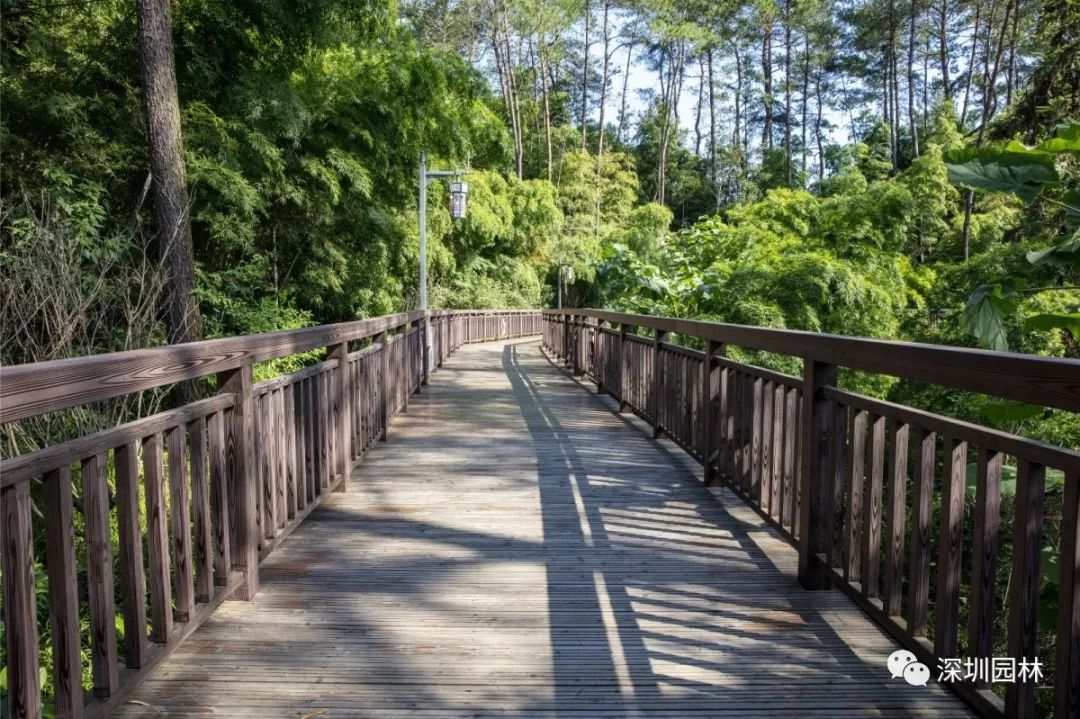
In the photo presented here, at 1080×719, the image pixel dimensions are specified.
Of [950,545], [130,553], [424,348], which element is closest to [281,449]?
[130,553]

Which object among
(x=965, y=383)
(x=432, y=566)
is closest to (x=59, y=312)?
(x=432, y=566)

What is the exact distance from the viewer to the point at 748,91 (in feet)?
164

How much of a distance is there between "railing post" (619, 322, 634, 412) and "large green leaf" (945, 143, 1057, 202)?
16.3 feet

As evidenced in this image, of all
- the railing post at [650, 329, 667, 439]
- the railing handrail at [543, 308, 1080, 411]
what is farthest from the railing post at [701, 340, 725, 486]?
the railing post at [650, 329, 667, 439]

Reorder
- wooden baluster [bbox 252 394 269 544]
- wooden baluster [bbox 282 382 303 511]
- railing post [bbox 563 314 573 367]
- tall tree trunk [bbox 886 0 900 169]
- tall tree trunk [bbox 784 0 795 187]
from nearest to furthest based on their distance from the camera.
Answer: wooden baluster [bbox 252 394 269 544], wooden baluster [bbox 282 382 303 511], railing post [bbox 563 314 573 367], tall tree trunk [bbox 886 0 900 169], tall tree trunk [bbox 784 0 795 187]

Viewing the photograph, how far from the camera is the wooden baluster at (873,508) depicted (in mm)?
2611

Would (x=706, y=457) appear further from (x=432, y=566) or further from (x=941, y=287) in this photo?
(x=941, y=287)

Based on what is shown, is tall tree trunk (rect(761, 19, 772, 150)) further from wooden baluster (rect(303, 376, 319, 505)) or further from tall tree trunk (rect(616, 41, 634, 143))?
wooden baluster (rect(303, 376, 319, 505))

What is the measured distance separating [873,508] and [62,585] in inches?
90.9

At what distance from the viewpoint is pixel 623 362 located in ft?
26.6

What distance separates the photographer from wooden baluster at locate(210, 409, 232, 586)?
2740 millimetres

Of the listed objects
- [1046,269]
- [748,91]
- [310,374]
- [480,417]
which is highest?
[748,91]

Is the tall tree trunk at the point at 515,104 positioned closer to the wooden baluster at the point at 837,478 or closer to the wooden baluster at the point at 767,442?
the wooden baluster at the point at 767,442

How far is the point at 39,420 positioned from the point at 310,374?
3.28 metres
